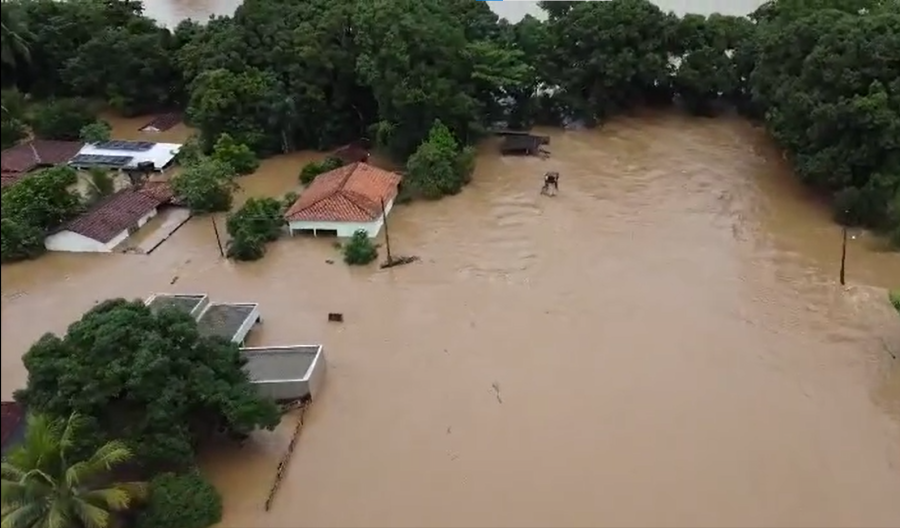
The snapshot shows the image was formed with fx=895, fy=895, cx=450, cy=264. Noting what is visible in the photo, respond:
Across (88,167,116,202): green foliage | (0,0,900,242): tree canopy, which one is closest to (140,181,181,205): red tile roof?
(88,167,116,202): green foliage

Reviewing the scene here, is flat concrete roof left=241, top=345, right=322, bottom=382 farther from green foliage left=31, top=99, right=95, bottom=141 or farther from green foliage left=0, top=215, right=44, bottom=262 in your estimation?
green foliage left=31, top=99, right=95, bottom=141

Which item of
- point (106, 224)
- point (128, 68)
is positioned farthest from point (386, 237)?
point (128, 68)

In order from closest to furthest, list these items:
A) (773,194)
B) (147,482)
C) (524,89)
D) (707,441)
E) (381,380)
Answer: (147,482)
(707,441)
(381,380)
(773,194)
(524,89)

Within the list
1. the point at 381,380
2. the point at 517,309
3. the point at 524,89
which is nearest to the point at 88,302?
the point at 381,380

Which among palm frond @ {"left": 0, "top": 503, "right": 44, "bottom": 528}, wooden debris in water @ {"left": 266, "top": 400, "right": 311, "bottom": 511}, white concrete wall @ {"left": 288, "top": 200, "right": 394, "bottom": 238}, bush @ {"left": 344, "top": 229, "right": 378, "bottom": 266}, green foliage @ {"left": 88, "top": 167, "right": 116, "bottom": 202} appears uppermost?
green foliage @ {"left": 88, "top": 167, "right": 116, "bottom": 202}

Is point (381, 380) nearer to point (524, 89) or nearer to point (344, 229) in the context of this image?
point (344, 229)

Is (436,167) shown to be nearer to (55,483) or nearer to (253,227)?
(253,227)
